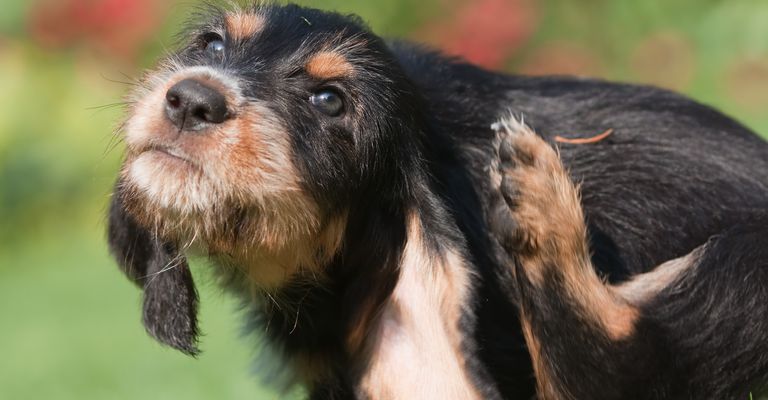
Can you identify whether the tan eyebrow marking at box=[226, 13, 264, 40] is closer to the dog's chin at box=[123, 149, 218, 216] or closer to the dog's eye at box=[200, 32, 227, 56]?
the dog's eye at box=[200, 32, 227, 56]

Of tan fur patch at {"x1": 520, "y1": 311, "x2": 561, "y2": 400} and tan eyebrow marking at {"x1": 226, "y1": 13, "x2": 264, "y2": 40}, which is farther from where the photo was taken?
tan eyebrow marking at {"x1": 226, "y1": 13, "x2": 264, "y2": 40}

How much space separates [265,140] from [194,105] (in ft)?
0.96

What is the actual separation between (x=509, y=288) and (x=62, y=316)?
6767 mm

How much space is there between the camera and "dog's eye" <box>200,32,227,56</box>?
→ 15.9ft

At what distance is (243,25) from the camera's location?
486cm

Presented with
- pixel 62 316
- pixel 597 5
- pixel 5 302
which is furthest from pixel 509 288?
pixel 597 5

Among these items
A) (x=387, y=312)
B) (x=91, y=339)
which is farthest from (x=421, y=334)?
(x=91, y=339)

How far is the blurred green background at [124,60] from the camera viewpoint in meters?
13.4

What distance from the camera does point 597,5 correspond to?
566 inches

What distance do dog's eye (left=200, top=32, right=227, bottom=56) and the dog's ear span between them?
0.76 meters

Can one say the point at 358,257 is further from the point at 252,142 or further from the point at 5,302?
the point at 5,302

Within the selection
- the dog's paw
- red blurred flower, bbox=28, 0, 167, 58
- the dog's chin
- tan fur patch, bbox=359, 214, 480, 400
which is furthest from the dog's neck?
red blurred flower, bbox=28, 0, 167, 58

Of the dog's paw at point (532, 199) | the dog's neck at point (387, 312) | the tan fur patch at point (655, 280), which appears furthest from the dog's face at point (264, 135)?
the tan fur patch at point (655, 280)

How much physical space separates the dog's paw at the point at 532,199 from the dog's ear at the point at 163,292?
141 cm
